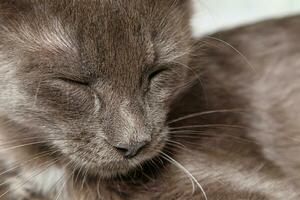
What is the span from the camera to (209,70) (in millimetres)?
1849

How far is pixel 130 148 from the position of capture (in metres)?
1.38

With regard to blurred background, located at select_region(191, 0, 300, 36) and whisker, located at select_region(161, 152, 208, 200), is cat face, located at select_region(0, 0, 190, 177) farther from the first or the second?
blurred background, located at select_region(191, 0, 300, 36)

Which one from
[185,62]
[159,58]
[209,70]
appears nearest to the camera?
[159,58]

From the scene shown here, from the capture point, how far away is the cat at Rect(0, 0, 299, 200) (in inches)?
53.7

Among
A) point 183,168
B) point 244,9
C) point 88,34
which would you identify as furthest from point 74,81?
point 244,9

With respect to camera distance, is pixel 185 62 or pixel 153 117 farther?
pixel 185 62

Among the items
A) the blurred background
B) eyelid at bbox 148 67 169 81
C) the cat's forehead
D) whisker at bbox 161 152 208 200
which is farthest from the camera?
the blurred background

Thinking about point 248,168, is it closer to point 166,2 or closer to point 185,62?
point 185,62

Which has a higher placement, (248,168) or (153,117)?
(153,117)

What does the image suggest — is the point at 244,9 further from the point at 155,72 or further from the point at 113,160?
the point at 113,160

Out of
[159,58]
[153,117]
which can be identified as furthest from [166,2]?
[153,117]

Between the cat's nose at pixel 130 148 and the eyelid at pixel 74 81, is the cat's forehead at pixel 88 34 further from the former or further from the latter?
the cat's nose at pixel 130 148

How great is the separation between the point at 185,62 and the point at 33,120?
40cm

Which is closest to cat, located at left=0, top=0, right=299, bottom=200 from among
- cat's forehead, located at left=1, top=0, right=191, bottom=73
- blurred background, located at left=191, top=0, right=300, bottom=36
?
cat's forehead, located at left=1, top=0, right=191, bottom=73
